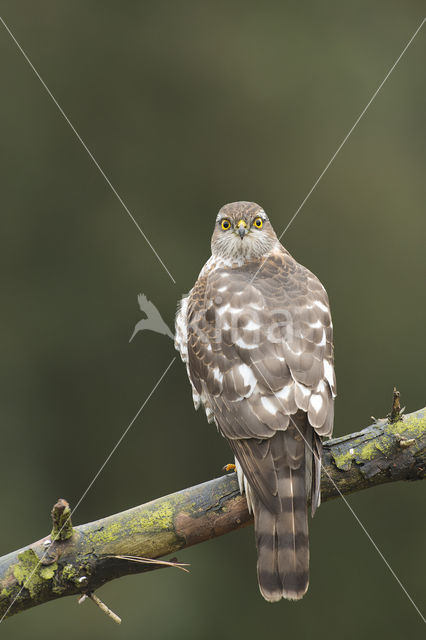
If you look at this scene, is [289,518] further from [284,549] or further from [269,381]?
[269,381]

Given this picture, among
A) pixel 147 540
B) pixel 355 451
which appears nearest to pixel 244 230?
pixel 355 451

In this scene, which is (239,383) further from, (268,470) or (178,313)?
(178,313)

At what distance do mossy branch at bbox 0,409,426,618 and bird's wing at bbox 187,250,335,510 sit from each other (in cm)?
16

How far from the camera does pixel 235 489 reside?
84.8 inches

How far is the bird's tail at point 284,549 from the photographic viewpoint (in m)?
1.92

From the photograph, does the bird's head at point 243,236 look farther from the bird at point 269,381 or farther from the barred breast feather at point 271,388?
the barred breast feather at point 271,388

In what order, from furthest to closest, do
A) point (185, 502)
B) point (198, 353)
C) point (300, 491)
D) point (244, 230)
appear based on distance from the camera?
point (244, 230) < point (198, 353) < point (185, 502) < point (300, 491)

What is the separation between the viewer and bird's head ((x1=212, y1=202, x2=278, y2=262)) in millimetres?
2574

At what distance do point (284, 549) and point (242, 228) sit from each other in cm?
106

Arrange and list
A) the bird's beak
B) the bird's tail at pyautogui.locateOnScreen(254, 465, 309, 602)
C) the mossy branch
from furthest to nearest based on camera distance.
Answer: the bird's beak, the mossy branch, the bird's tail at pyautogui.locateOnScreen(254, 465, 309, 602)

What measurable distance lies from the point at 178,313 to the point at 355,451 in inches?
30.9

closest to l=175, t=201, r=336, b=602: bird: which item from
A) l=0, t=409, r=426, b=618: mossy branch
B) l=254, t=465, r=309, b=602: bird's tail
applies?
l=254, t=465, r=309, b=602: bird's tail

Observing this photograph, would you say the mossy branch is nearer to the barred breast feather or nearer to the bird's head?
the barred breast feather

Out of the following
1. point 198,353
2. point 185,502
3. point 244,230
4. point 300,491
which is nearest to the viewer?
point 300,491
